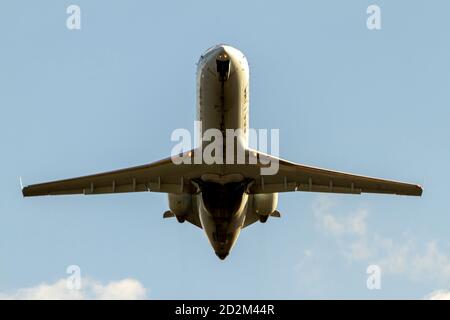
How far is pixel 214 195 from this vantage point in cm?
3556

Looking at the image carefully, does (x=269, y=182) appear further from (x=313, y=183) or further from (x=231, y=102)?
(x=231, y=102)

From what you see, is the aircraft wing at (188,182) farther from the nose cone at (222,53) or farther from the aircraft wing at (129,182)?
the nose cone at (222,53)

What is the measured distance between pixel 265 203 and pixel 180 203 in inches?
141

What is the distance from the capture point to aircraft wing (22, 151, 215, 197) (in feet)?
118

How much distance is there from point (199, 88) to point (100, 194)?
6520mm

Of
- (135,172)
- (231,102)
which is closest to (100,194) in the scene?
(135,172)

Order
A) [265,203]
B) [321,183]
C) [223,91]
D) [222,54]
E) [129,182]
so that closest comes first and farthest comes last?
[222,54]
[223,91]
[321,183]
[129,182]
[265,203]

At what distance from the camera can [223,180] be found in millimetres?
35219

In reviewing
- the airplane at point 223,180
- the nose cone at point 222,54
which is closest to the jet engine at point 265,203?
the airplane at point 223,180

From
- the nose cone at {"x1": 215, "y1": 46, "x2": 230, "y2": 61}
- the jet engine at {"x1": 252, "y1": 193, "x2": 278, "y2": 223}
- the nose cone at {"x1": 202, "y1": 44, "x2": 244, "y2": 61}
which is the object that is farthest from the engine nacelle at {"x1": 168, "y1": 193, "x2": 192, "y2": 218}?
the nose cone at {"x1": 215, "y1": 46, "x2": 230, "y2": 61}

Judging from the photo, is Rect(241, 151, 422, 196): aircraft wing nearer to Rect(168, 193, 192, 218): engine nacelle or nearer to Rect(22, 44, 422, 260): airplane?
Rect(22, 44, 422, 260): airplane

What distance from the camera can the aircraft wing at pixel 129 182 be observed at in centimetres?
3597

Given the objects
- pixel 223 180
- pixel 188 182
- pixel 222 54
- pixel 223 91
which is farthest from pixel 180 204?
pixel 222 54

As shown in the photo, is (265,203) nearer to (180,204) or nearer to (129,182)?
(180,204)
